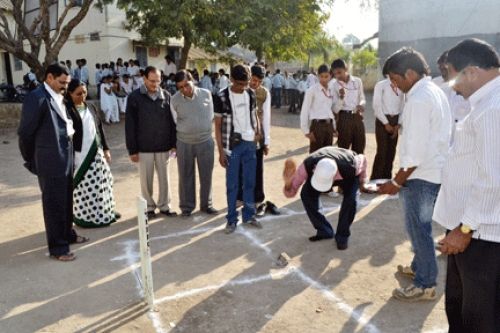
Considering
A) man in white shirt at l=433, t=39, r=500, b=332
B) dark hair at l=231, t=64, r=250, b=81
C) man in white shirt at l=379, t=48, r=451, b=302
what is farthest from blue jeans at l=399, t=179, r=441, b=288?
dark hair at l=231, t=64, r=250, b=81

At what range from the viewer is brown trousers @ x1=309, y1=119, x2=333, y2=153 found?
7.09m

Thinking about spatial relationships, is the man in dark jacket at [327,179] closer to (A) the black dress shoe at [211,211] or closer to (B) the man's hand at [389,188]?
(B) the man's hand at [389,188]

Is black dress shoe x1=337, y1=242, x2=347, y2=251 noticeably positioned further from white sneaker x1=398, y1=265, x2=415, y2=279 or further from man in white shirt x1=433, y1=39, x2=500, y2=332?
man in white shirt x1=433, y1=39, x2=500, y2=332

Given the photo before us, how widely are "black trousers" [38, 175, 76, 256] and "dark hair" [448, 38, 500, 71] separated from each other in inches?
150

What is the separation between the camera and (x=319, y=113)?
7.05m

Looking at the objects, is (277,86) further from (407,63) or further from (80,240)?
(407,63)

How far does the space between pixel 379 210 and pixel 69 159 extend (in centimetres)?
390

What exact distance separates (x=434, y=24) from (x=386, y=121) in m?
14.2

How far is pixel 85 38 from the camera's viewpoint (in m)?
24.6

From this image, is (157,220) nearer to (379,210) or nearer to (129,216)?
(129,216)

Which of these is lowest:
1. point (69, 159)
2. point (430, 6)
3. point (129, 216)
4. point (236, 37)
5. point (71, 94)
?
point (129, 216)

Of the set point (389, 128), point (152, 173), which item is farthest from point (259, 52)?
point (152, 173)

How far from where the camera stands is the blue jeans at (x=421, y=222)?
12.1 ft

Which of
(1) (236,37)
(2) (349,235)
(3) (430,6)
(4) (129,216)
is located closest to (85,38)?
(1) (236,37)
